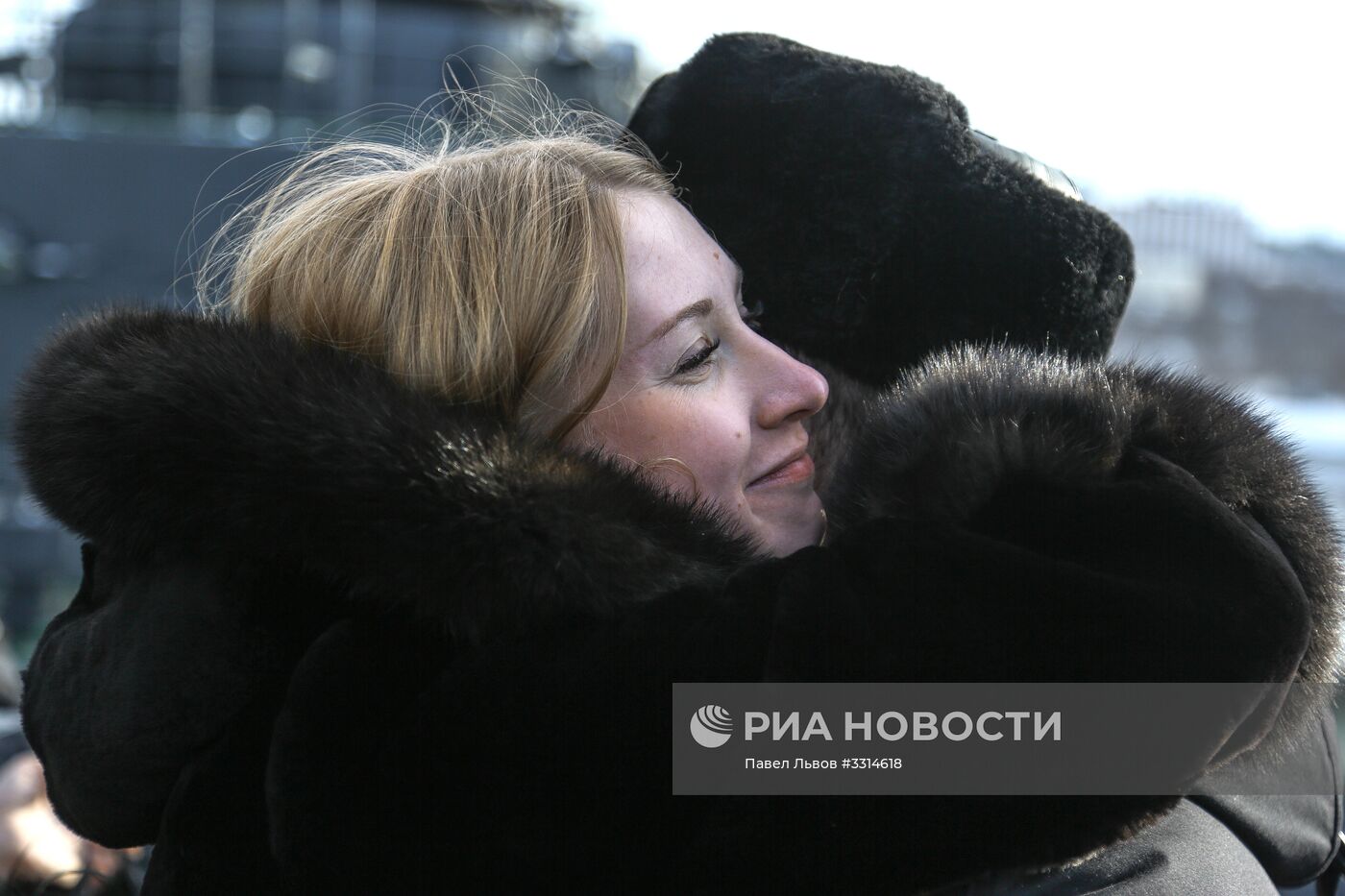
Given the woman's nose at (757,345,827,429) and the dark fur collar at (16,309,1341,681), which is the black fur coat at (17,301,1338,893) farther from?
the woman's nose at (757,345,827,429)

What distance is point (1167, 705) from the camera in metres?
0.94

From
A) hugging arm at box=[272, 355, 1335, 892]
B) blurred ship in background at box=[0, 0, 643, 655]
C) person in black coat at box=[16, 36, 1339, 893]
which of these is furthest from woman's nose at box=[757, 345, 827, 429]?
blurred ship in background at box=[0, 0, 643, 655]

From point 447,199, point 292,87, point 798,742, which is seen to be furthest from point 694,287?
point 292,87

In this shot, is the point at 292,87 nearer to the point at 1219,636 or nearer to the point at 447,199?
the point at 447,199

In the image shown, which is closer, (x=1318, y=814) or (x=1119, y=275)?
(x=1318, y=814)

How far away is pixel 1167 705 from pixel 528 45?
796 centimetres

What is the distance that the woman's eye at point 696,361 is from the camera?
141 centimetres

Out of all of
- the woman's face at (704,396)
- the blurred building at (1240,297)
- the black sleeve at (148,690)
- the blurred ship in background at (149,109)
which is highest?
the woman's face at (704,396)

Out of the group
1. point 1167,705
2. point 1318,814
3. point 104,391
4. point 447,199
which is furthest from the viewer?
point 447,199

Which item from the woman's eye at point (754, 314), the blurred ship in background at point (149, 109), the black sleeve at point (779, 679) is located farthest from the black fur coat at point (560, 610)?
the blurred ship in background at point (149, 109)

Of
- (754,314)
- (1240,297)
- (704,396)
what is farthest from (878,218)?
(1240,297)

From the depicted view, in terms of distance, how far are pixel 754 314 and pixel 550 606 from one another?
0.67 meters

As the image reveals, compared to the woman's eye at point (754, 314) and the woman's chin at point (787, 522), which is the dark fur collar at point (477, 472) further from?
the woman's eye at point (754, 314)

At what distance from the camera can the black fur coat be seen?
96cm
